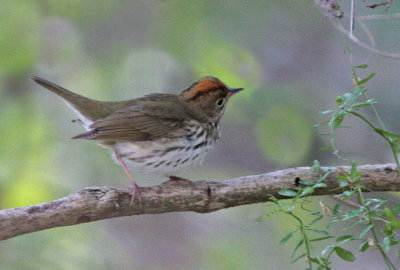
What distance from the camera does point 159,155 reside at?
3.47 m

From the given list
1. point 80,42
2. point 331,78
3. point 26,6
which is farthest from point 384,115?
point 26,6

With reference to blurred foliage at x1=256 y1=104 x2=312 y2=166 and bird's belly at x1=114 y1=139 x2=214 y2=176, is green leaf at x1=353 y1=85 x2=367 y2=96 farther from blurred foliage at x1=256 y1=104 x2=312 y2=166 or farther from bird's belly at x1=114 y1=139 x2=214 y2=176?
blurred foliage at x1=256 y1=104 x2=312 y2=166

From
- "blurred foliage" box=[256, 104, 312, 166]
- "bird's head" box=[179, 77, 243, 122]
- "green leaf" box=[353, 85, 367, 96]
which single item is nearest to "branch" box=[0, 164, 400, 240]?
"green leaf" box=[353, 85, 367, 96]

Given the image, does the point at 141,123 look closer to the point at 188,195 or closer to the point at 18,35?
the point at 188,195

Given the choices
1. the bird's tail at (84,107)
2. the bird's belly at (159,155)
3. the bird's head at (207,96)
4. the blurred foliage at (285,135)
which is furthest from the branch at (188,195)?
the blurred foliage at (285,135)

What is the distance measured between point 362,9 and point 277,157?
4.74 ft

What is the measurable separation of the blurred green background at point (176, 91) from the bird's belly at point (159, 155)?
653mm

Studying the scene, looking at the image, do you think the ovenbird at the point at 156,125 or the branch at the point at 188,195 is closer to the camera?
the branch at the point at 188,195

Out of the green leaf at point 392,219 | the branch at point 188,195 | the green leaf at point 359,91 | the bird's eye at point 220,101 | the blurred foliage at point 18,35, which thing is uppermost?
the blurred foliage at point 18,35

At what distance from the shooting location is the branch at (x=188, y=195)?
269 cm

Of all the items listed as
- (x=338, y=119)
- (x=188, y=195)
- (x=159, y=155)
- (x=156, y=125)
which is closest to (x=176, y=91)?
(x=156, y=125)

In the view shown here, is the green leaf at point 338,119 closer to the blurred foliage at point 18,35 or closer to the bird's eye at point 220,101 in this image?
the bird's eye at point 220,101

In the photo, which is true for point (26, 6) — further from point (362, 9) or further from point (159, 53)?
point (362, 9)

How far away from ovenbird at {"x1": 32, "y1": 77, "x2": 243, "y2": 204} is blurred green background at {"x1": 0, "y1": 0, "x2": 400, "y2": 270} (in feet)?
1.13
